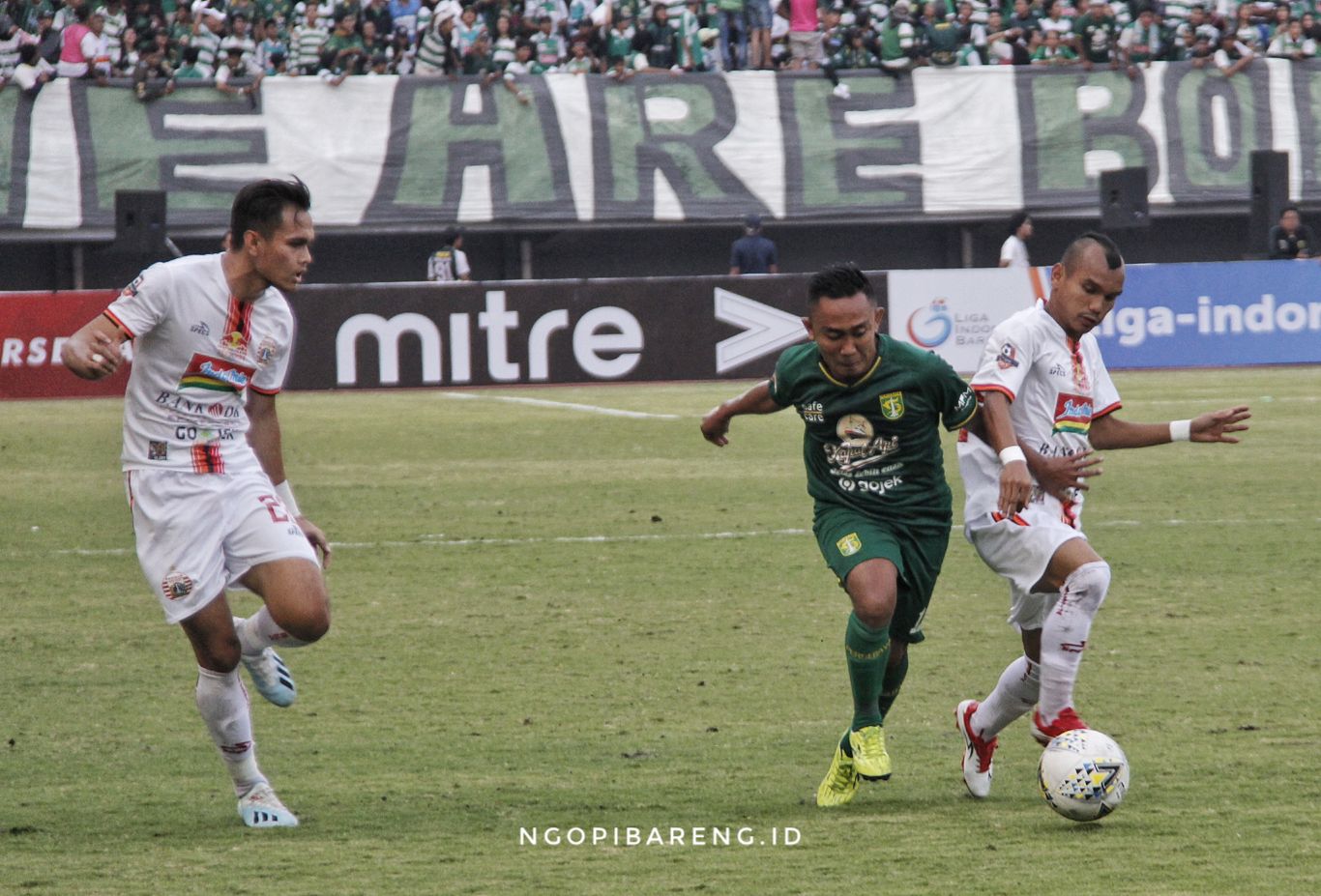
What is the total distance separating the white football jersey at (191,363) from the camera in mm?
5395

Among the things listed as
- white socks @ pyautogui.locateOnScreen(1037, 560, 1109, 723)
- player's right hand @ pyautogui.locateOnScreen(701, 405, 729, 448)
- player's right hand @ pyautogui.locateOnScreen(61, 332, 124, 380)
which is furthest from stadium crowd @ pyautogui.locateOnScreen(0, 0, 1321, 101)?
white socks @ pyautogui.locateOnScreen(1037, 560, 1109, 723)

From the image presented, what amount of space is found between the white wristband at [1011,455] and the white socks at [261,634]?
217 cm

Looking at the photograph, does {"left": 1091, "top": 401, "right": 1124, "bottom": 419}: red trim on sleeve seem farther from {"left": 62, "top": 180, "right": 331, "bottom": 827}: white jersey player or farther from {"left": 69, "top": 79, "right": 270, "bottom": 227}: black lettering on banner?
{"left": 69, "top": 79, "right": 270, "bottom": 227}: black lettering on banner

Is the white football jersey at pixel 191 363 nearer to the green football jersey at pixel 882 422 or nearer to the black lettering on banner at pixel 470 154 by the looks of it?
the green football jersey at pixel 882 422

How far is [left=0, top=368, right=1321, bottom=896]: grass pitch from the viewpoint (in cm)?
482

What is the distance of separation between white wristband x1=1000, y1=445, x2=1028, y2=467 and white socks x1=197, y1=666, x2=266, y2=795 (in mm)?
2377

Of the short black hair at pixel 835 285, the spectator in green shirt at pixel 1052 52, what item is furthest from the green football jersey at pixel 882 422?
the spectator in green shirt at pixel 1052 52

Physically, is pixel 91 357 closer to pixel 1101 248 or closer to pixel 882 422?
pixel 882 422

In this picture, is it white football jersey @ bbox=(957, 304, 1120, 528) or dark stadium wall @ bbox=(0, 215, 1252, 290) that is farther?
dark stadium wall @ bbox=(0, 215, 1252, 290)

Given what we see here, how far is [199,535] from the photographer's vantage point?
5.36m

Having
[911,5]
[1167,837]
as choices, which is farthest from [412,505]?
[911,5]

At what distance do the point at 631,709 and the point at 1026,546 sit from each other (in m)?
1.77

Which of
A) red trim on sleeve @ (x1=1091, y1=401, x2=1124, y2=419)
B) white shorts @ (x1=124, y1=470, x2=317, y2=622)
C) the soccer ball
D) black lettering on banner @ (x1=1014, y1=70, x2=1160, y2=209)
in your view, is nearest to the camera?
the soccer ball

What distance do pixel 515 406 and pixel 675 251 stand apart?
11.7 meters
